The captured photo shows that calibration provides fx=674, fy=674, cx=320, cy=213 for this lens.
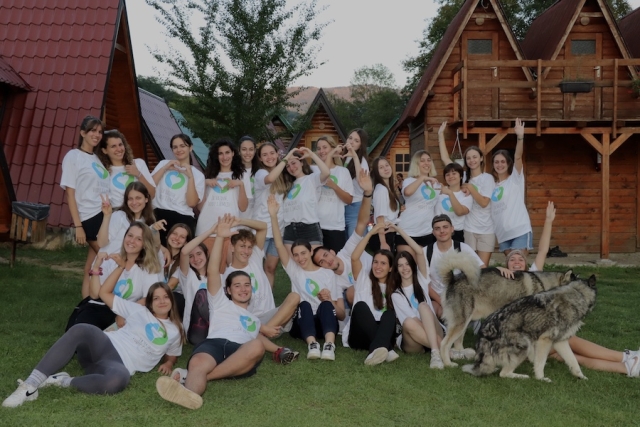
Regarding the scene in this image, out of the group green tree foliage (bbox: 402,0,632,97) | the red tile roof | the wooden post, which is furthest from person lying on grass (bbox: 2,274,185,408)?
green tree foliage (bbox: 402,0,632,97)

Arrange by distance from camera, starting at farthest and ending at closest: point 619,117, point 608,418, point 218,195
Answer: point 619,117
point 218,195
point 608,418

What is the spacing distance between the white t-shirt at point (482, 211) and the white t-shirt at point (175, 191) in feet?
9.57

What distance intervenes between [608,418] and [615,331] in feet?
10.5

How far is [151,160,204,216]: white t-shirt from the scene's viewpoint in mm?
6914

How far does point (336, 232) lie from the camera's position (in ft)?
24.5

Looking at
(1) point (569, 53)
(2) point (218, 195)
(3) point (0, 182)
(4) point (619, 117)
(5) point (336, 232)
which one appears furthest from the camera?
(1) point (569, 53)

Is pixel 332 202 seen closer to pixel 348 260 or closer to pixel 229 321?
pixel 348 260

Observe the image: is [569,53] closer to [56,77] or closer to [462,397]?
[56,77]

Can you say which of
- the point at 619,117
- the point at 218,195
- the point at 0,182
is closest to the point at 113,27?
the point at 0,182

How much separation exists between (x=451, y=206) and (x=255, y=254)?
2254 millimetres

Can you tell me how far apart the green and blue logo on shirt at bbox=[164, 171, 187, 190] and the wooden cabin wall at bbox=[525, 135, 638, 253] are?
40.7 feet

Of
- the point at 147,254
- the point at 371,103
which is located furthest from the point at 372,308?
the point at 371,103

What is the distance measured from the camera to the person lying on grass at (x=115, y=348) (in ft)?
15.4

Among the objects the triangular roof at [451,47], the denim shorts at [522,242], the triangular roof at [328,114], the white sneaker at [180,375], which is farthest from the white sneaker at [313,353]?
the triangular roof at [328,114]
